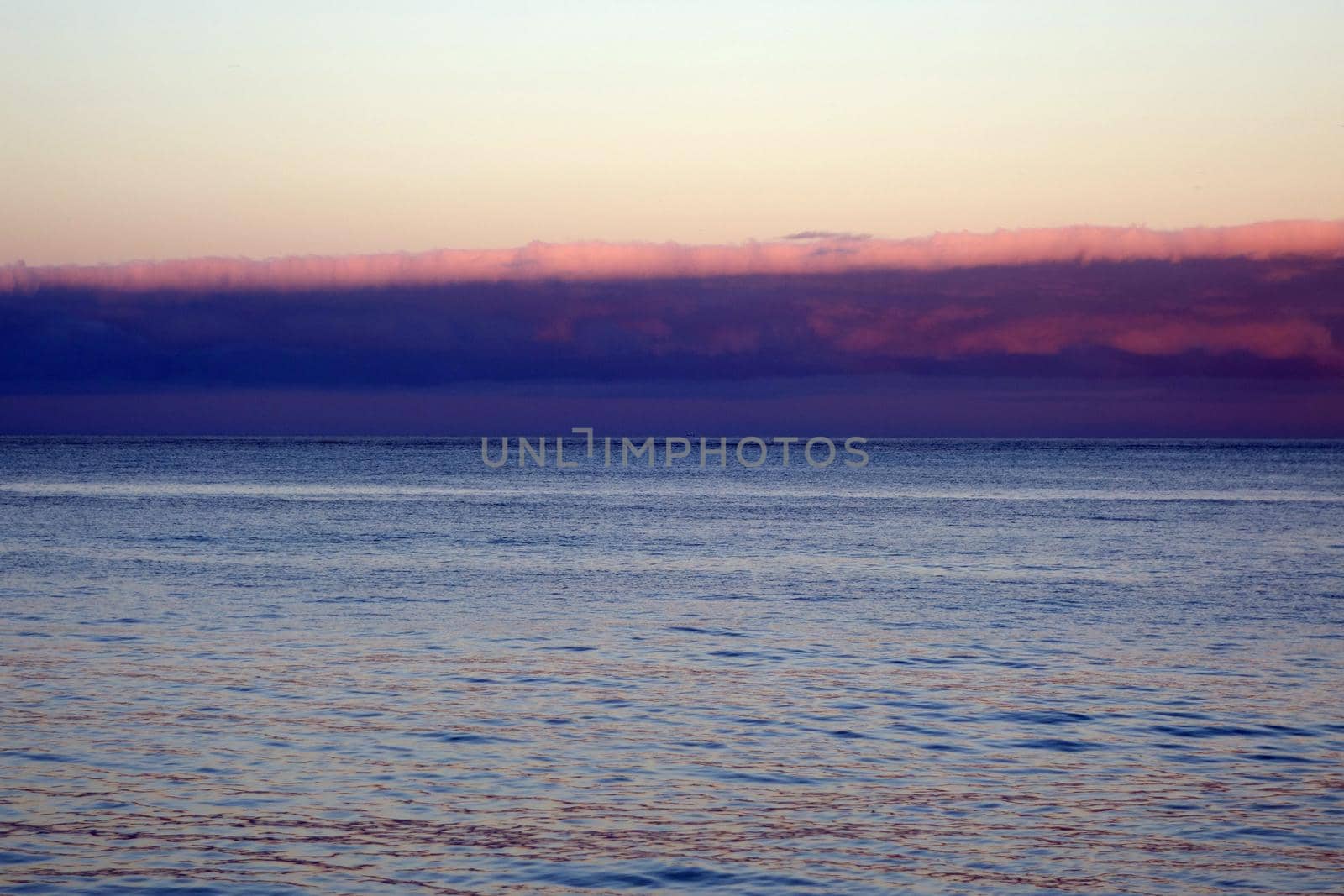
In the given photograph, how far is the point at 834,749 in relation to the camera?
47.4 feet

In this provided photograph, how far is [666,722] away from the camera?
51.9 ft

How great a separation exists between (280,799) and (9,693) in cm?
693

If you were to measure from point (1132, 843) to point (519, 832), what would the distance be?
17.9 feet

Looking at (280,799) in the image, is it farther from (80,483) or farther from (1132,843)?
(80,483)

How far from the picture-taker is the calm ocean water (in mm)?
10852

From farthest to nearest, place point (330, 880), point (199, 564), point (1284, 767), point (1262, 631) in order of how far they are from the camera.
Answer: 1. point (199, 564)
2. point (1262, 631)
3. point (1284, 767)
4. point (330, 880)

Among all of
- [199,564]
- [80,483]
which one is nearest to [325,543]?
[199,564]

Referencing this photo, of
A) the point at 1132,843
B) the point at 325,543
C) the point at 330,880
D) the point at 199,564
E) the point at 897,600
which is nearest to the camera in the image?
the point at 330,880

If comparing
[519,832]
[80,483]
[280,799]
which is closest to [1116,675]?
[519,832]

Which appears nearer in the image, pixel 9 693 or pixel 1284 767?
pixel 1284 767

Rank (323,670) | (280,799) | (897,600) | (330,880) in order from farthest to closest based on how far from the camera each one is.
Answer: (897,600) < (323,670) < (280,799) < (330,880)

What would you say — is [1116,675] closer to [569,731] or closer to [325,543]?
[569,731]

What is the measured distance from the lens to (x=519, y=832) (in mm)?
11523

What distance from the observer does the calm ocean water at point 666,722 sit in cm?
1085
